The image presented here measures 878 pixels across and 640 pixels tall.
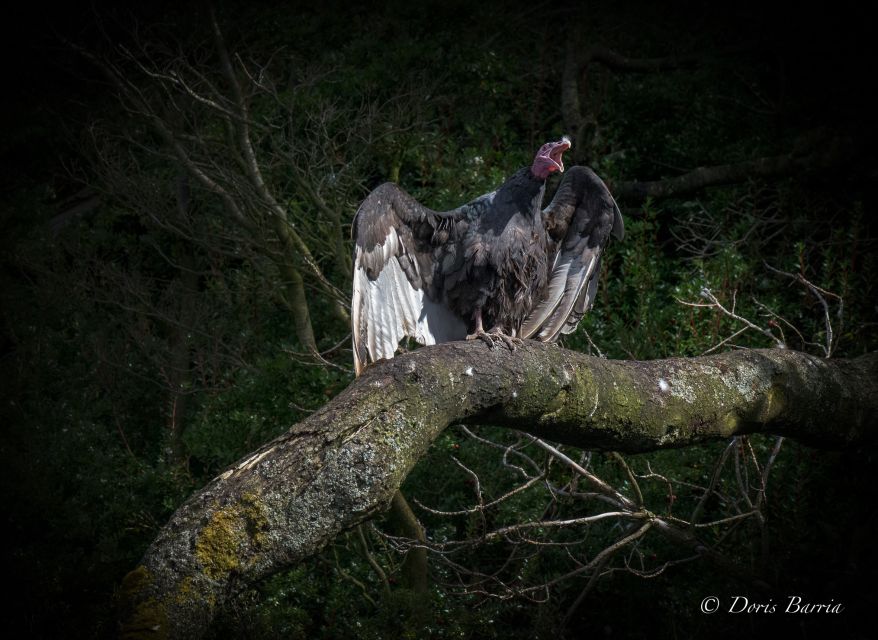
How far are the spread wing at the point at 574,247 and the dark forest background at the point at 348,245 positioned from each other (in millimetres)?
356

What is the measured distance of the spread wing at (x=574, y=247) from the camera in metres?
3.61

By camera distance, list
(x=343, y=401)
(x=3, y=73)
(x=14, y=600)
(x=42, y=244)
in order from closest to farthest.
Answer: (x=343, y=401), (x=14, y=600), (x=3, y=73), (x=42, y=244)

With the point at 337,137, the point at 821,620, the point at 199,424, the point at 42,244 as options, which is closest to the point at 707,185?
the point at 337,137

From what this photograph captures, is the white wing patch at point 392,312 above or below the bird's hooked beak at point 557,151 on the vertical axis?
below

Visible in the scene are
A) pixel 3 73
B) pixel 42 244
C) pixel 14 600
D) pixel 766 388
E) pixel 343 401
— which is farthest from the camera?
pixel 42 244

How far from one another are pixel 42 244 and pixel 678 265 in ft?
16.0

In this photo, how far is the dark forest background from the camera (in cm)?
392

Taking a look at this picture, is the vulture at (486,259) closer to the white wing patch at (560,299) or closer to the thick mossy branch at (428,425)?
the white wing patch at (560,299)

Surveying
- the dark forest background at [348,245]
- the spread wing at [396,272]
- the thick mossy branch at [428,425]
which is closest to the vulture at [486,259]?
the spread wing at [396,272]

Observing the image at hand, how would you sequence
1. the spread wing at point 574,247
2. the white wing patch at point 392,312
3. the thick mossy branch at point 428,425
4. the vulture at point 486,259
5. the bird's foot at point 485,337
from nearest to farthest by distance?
1. the thick mossy branch at point 428,425
2. the bird's foot at point 485,337
3. the white wing patch at point 392,312
4. the vulture at point 486,259
5. the spread wing at point 574,247

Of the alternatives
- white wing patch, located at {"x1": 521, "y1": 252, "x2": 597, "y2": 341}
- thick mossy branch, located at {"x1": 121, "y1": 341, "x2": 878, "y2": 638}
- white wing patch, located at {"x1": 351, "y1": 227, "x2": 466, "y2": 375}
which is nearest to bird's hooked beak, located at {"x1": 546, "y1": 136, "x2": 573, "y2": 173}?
white wing patch, located at {"x1": 521, "y1": 252, "x2": 597, "y2": 341}

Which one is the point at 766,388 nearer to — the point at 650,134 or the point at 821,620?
the point at 821,620

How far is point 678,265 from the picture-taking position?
546 centimetres

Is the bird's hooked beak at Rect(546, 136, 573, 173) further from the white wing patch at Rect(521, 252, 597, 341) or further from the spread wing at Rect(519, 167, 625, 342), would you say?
the white wing patch at Rect(521, 252, 597, 341)
